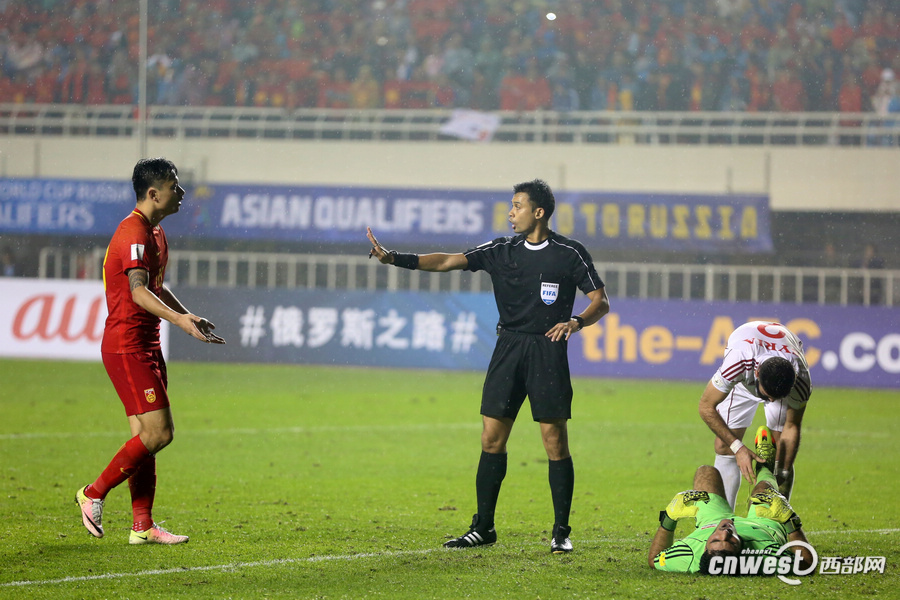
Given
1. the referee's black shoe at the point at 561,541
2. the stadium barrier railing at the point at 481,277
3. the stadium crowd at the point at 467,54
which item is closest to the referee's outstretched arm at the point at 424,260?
the referee's black shoe at the point at 561,541

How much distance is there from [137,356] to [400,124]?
16.3 meters

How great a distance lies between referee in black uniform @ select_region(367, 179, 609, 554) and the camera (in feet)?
18.6

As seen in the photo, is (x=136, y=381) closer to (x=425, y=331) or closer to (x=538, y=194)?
(x=538, y=194)

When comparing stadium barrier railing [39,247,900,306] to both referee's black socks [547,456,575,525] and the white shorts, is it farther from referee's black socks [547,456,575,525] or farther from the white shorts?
referee's black socks [547,456,575,525]

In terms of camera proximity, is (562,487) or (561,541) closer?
(561,541)

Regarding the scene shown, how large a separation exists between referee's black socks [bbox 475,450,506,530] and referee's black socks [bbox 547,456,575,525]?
288 mm

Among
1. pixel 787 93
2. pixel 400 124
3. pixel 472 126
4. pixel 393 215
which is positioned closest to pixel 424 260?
pixel 393 215

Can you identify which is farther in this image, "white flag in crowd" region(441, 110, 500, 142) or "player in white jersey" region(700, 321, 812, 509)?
"white flag in crowd" region(441, 110, 500, 142)

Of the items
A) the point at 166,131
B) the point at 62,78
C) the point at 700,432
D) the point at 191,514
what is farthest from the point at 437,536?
the point at 62,78

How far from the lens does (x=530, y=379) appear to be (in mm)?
5695

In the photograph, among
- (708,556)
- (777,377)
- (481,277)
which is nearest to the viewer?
(777,377)

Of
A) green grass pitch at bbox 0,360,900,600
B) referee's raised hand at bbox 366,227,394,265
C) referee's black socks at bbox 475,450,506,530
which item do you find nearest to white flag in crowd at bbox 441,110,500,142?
green grass pitch at bbox 0,360,900,600

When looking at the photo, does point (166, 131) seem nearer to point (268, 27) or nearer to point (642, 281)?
point (268, 27)

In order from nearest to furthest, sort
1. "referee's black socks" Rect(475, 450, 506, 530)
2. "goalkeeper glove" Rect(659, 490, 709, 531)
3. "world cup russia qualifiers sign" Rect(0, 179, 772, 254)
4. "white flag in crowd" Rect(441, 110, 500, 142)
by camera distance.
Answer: "goalkeeper glove" Rect(659, 490, 709, 531) → "referee's black socks" Rect(475, 450, 506, 530) → "world cup russia qualifiers sign" Rect(0, 179, 772, 254) → "white flag in crowd" Rect(441, 110, 500, 142)
